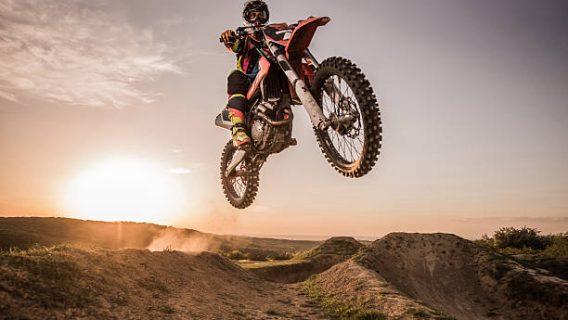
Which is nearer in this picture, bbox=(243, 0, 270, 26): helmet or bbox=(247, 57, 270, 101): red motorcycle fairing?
bbox=(247, 57, 270, 101): red motorcycle fairing

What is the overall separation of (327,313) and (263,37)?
934 cm

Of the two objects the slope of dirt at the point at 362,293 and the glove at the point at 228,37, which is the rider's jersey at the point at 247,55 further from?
the slope of dirt at the point at 362,293

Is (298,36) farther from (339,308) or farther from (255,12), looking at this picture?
(339,308)

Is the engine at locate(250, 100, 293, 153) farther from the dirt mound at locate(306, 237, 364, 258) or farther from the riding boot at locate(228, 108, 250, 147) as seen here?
the dirt mound at locate(306, 237, 364, 258)

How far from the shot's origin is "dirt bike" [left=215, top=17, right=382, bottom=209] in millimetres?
6480

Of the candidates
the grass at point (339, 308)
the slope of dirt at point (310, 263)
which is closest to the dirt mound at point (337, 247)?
the slope of dirt at point (310, 263)

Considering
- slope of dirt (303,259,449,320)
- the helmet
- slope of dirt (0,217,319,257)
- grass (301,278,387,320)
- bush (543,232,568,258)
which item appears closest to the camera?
the helmet

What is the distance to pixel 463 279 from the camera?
17906mm

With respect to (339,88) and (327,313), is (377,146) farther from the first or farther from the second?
(327,313)

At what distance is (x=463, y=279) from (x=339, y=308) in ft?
27.9

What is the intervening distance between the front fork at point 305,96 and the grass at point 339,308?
7.17 metres

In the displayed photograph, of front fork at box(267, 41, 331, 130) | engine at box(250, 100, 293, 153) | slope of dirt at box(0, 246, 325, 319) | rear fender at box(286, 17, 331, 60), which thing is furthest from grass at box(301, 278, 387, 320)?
rear fender at box(286, 17, 331, 60)

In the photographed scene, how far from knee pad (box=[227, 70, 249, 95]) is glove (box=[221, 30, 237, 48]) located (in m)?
0.68

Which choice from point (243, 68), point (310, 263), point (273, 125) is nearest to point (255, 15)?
point (243, 68)
